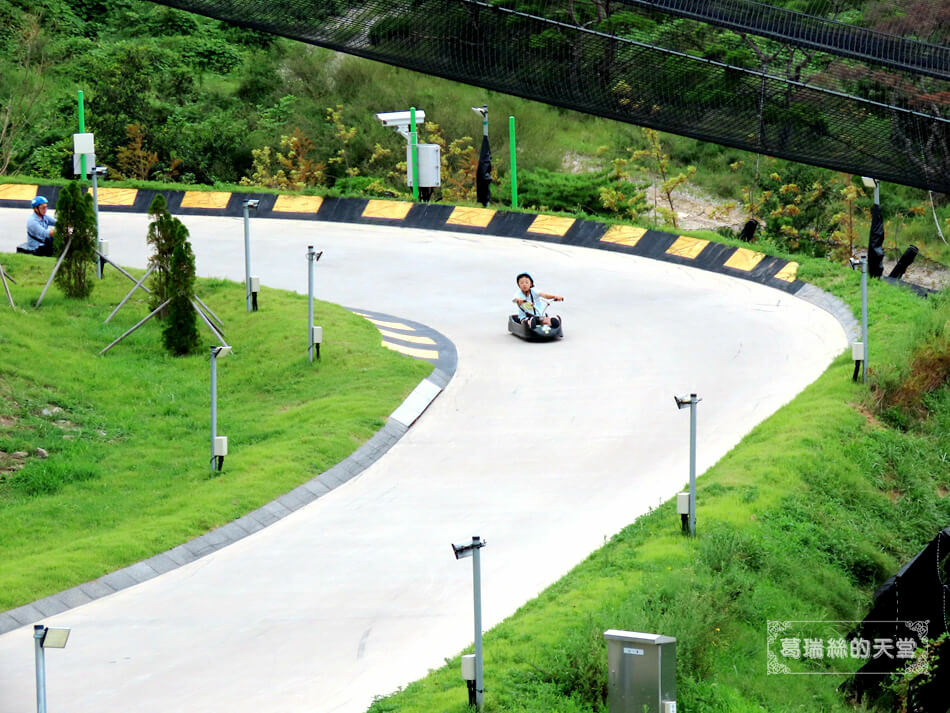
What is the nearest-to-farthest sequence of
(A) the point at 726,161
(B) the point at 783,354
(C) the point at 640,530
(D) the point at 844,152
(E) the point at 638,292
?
(C) the point at 640,530, (B) the point at 783,354, (D) the point at 844,152, (E) the point at 638,292, (A) the point at 726,161

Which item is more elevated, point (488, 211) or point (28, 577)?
point (488, 211)

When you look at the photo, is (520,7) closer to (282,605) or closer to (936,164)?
(936,164)

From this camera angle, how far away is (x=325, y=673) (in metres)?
11.9

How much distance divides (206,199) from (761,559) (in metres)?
22.6

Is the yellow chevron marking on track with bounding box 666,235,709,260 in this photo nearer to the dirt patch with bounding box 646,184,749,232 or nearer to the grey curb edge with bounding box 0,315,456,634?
the dirt patch with bounding box 646,184,749,232

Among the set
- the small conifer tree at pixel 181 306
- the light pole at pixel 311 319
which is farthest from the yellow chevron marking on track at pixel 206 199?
the light pole at pixel 311 319

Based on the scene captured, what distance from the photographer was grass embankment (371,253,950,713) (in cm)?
1134

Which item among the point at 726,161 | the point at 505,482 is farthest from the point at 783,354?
the point at 726,161

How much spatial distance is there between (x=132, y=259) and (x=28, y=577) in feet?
50.8

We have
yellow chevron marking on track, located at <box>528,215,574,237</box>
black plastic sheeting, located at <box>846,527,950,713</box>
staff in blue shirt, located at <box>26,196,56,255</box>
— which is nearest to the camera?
black plastic sheeting, located at <box>846,527,950,713</box>

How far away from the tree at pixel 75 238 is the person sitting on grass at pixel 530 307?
7150 mm

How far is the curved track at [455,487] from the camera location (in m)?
12.1

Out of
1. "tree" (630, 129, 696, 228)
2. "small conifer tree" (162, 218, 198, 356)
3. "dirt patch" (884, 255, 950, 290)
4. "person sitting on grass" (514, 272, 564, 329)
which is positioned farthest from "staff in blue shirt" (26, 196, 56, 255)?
"dirt patch" (884, 255, 950, 290)

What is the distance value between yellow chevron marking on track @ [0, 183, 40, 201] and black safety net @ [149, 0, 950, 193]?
1177 centimetres
